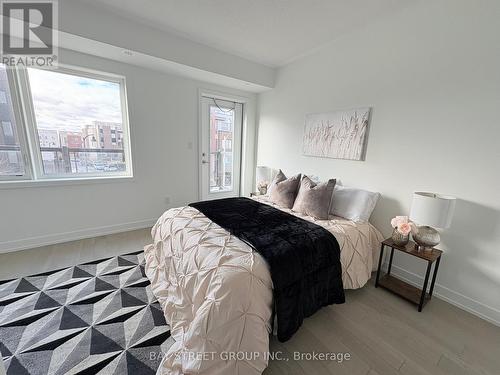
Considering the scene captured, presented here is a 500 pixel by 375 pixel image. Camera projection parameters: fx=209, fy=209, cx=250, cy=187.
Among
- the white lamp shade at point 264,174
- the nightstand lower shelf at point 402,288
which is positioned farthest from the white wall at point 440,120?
the white lamp shade at point 264,174

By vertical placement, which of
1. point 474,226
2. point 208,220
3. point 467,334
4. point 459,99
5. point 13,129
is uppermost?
point 459,99

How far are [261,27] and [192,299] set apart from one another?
9.21 ft

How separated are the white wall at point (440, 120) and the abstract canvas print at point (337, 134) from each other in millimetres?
104

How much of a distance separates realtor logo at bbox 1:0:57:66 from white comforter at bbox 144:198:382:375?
7.55 feet

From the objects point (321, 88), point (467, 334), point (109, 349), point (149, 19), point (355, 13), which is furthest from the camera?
point (321, 88)

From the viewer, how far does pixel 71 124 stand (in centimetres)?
272

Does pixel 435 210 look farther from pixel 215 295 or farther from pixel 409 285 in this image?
pixel 215 295

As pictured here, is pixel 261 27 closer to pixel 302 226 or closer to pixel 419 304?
pixel 302 226

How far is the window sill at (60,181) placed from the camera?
2379 millimetres

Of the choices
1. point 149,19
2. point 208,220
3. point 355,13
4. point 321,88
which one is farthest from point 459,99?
point 149,19

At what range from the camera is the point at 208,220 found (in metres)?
1.97

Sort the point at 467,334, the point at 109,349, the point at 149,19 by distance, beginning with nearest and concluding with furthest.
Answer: the point at 109,349 → the point at 467,334 → the point at 149,19

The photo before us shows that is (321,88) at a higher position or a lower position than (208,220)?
higher

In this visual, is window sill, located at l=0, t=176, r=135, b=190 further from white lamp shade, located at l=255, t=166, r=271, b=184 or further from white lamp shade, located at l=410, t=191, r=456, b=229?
white lamp shade, located at l=410, t=191, r=456, b=229
